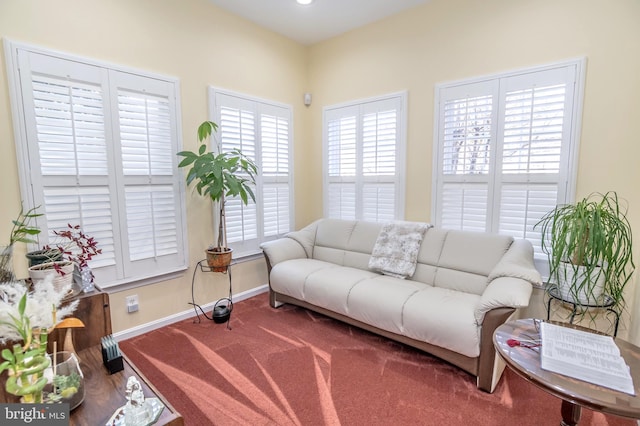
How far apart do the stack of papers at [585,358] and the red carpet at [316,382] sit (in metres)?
0.65

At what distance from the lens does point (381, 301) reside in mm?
2475

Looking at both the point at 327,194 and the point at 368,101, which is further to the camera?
Answer: the point at 327,194

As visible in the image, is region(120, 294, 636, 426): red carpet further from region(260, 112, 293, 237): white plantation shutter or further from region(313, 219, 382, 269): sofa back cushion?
region(260, 112, 293, 237): white plantation shutter

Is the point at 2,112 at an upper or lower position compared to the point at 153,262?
upper

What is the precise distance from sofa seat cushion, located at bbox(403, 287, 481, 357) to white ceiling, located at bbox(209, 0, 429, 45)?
2809 mm

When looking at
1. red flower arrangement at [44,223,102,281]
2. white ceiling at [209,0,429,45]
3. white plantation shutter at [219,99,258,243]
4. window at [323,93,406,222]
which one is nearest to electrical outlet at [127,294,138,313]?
red flower arrangement at [44,223,102,281]

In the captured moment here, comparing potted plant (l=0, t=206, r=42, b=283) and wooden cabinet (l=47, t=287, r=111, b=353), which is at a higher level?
potted plant (l=0, t=206, r=42, b=283)

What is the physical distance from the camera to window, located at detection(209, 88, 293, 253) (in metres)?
3.30

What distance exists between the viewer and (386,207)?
3.53 metres

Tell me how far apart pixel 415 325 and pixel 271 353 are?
1134 millimetres

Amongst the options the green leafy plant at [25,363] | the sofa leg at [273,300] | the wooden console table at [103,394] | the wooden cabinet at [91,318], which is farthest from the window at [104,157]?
the green leafy plant at [25,363]

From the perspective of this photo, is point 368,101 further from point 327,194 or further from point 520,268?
point 520,268

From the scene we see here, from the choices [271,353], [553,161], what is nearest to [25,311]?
[271,353]

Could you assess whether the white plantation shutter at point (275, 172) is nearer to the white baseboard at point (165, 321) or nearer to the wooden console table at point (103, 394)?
the white baseboard at point (165, 321)
